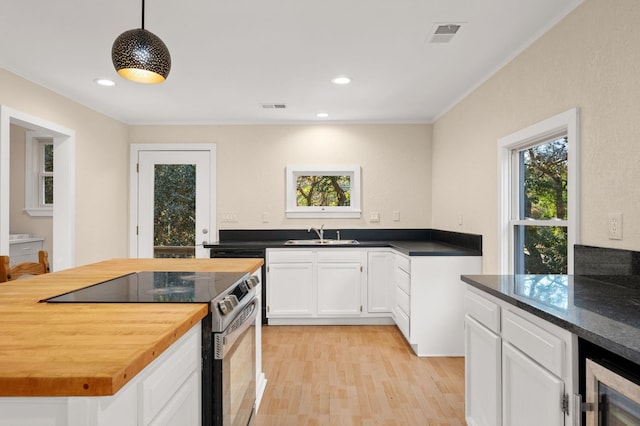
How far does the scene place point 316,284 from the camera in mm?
4156

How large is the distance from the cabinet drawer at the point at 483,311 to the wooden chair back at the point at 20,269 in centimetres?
248

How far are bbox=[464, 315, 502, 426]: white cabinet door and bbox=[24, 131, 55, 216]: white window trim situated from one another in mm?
4885

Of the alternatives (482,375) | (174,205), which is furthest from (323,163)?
(482,375)

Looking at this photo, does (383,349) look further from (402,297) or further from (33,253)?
(33,253)

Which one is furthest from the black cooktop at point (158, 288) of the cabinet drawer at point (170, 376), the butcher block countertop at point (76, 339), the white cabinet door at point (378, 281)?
the white cabinet door at point (378, 281)

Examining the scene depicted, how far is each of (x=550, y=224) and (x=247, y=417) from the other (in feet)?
6.74

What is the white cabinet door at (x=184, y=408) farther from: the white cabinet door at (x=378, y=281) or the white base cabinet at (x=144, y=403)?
the white cabinet door at (x=378, y=281)

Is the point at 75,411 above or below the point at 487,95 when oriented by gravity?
below

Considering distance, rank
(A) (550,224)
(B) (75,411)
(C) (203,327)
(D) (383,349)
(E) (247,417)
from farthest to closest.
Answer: (D) (383,349)
(A) (550,224)
(E) (247,417)
(C) (203,327)
(B) (75,411)

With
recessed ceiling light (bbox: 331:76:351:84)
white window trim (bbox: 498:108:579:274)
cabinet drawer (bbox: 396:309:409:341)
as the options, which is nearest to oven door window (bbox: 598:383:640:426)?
white window trim (bbox: 498:108:579:274)

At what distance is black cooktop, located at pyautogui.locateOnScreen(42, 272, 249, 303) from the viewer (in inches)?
54.4

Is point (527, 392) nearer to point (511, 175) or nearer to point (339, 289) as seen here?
point (511, 175)

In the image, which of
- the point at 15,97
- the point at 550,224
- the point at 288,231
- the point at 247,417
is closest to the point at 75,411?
the point at 247,417

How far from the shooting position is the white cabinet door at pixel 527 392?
1.28 m
